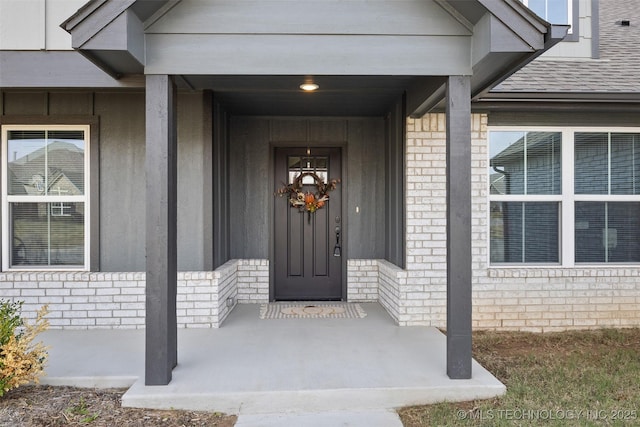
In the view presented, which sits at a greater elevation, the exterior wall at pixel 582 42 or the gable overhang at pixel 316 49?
the exterior wall at pixel 582 42

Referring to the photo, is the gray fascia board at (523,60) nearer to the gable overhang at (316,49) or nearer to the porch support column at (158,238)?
the gable overhang at (316,49)

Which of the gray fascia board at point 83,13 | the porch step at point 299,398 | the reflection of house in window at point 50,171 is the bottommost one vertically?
the porch step at point 299,398

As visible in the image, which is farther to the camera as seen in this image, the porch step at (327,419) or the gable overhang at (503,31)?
the gable overhang at (503,31)

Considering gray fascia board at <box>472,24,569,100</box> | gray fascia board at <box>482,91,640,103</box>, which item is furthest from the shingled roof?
gray fascia board at <box>472,24,569,100</box>

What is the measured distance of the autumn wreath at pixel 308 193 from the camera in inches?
261

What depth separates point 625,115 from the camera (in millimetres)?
5652

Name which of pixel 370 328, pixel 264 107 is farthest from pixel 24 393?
pixel 264 107

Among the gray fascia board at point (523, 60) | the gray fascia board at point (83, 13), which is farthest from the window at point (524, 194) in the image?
the gray fascia board at point (83, 13)

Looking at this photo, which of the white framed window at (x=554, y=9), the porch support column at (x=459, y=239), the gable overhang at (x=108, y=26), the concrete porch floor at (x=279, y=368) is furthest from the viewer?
the white framed window at (x=554, y=9)

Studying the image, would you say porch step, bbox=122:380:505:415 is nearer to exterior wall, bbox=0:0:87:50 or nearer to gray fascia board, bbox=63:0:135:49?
gray fascia board, bbox=63:0:135:49

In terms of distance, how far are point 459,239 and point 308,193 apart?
3331 mm

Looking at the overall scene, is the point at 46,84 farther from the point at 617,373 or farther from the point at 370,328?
the point at 617,373

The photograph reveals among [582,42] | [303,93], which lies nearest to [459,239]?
[303,93]

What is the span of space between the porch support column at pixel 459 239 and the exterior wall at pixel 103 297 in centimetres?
267
